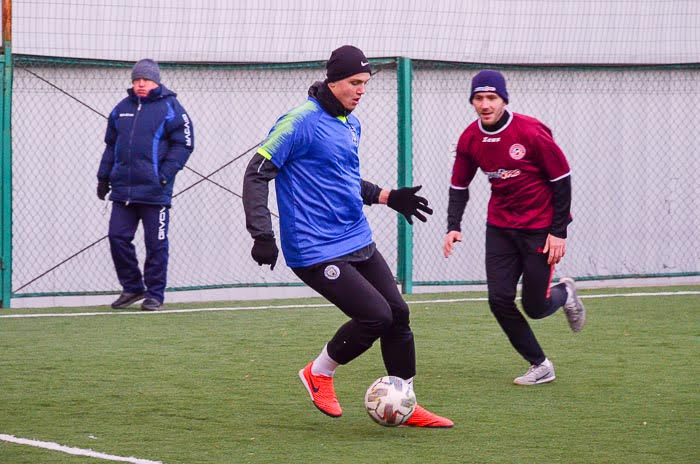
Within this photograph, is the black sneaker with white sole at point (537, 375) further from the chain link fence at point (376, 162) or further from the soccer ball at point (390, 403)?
the chain link fence at point (376, 162)

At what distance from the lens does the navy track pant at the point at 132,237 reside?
10.9 meters

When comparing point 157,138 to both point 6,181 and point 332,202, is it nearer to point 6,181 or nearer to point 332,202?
point 6,181

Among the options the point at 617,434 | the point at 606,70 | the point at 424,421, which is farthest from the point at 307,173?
the point at 606,70

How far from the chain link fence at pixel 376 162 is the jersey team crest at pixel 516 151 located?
5.66 meters

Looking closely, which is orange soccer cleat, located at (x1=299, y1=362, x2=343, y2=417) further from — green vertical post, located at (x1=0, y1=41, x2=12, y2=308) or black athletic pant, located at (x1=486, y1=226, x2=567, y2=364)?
green vertical post, located at (x1=0, y1=41, x2=12, y2=308)

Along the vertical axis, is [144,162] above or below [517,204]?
above

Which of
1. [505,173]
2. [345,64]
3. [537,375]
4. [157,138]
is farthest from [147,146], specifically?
[345,64]

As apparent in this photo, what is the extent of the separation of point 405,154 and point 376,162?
0.65 metres

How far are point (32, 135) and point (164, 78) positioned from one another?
1.39 m

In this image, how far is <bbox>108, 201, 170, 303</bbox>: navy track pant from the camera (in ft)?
35.9

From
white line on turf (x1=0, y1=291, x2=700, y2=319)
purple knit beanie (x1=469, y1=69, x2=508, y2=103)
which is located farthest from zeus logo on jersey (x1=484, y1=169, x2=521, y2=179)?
white line on turf (x1=0, y1=291, x2=700, y2=319)

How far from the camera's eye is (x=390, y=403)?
246 inches

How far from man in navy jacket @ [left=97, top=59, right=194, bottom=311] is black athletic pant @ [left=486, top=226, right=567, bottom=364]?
13.2 ft

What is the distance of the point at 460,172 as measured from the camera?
7.77 meters
